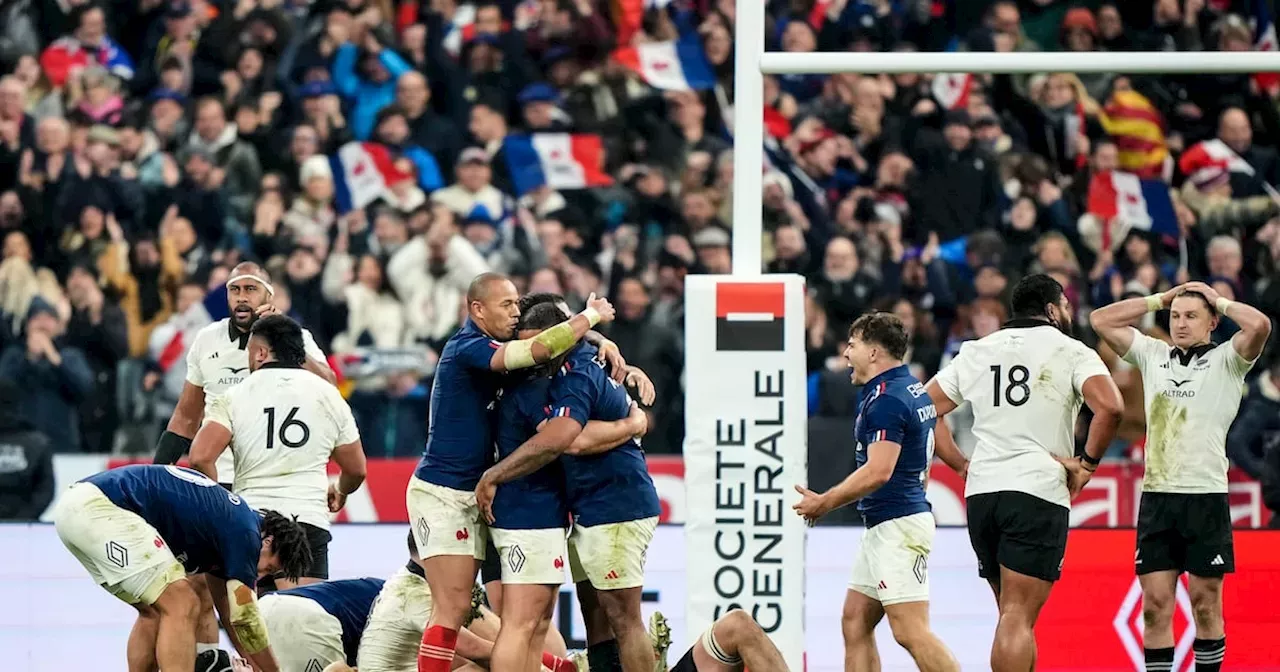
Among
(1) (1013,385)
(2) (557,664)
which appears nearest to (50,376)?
(2) (557,664)

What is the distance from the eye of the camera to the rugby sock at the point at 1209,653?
34.4 feet

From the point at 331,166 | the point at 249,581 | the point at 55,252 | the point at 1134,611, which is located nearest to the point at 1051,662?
the point at 1134,611

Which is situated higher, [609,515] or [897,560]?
[609,515]

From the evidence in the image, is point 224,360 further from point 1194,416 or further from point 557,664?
point 1194,416

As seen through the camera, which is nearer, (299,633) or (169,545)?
(169,545)

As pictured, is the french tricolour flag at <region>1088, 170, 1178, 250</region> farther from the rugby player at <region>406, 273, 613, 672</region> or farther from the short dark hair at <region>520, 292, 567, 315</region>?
the rugby player at <region>406, 273, 613, 672</region>

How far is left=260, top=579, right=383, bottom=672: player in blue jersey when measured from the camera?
9.65 metres

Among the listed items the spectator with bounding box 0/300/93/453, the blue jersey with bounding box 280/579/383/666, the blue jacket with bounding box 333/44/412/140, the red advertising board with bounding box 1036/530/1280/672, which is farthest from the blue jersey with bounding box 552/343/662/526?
the blue jacket with bounding box 333/44/412/140

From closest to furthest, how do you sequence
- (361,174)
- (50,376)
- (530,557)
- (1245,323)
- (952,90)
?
1. (530,557)
2. (1245,323)
3. (50,376)
4. (361,174)
5. (952,90)

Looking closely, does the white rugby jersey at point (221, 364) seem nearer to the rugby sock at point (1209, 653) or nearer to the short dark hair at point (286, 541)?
the short dark hair at point (286, 541)

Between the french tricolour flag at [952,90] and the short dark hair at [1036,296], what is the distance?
268 inches

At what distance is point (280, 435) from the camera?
1039 cm

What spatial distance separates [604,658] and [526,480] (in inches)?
47.2

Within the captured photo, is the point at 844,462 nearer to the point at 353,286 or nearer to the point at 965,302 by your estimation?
the point at 965,302
